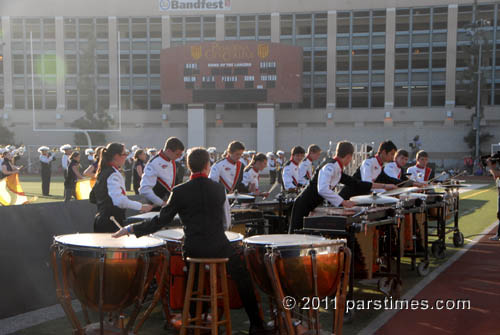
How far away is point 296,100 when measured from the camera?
40.1 m

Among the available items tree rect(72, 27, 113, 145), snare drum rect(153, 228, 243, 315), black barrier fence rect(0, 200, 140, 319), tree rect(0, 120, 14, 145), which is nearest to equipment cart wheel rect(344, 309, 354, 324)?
snare drum rect(153, 228, 243, 315)

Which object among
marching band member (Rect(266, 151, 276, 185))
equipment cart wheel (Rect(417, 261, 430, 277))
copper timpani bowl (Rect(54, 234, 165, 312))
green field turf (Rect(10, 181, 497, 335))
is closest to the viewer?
copper timpani bowl (Rect(54, 234, 165, 312))

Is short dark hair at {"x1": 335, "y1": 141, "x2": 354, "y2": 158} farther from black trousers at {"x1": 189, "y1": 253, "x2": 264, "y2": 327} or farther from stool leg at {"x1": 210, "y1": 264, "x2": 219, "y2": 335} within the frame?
stool leg at {"x1": 210, "y1": 264, "x2": 219, "y2": 335}

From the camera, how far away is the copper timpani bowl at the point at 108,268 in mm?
3977

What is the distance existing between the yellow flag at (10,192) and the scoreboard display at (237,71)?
27813mm

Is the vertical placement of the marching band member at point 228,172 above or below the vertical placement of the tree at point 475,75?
below

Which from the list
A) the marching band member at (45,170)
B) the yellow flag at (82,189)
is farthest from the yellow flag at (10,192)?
the marching band member at (45,170)

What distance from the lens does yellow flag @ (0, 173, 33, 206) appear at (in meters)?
Result: 12.9

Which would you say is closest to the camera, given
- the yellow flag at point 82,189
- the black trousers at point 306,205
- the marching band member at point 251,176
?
the black trousers at point 306,205

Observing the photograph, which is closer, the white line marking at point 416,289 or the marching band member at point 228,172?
the white line marking at point 416,289

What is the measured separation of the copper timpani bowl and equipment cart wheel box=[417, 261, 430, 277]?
4442 mm

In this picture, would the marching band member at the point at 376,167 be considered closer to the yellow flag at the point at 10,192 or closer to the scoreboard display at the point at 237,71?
the yellow flag at the point at 10,192

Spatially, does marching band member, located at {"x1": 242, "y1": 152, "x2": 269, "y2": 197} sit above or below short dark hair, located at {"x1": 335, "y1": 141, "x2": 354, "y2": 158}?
below

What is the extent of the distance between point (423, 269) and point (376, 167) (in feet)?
5.64
